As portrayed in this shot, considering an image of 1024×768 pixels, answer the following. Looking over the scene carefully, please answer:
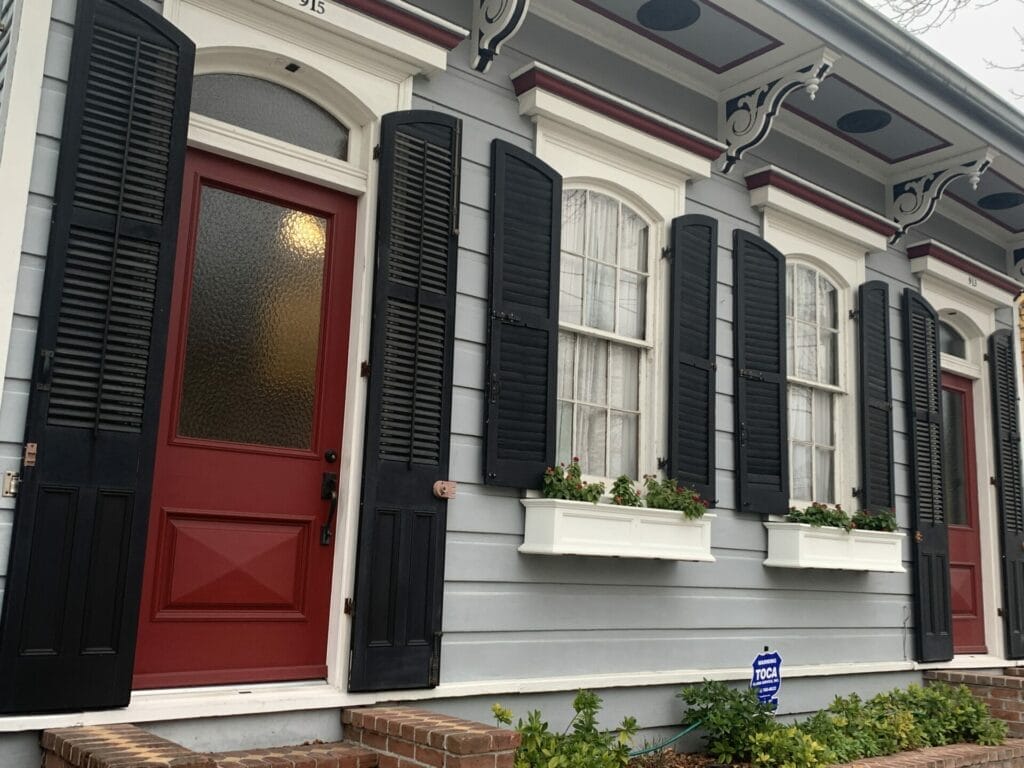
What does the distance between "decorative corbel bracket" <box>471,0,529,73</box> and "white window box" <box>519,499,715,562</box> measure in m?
2.21

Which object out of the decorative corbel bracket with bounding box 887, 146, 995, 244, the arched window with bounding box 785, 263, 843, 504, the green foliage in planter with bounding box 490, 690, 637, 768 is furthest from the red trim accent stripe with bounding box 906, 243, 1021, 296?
the green foliage in planter with bounding box 490, 690, 637, 768

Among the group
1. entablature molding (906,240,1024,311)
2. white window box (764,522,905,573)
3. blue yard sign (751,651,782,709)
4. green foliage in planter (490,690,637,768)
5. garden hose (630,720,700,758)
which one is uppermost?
entablature molding (906,240,1024,311)

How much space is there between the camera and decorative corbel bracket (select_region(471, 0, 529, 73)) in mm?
4645

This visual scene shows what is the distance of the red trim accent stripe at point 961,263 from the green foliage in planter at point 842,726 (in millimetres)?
3143

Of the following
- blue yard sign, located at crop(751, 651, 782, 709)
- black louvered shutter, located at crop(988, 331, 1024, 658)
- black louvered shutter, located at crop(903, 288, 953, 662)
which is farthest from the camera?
black louvered shutter, located at crop(988, 331, 1024, 658)

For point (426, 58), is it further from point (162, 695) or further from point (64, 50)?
point (162, 695)

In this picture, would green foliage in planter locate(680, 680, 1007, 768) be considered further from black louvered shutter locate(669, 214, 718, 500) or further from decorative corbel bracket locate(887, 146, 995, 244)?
decorative corbel bracket locate(887, 146, 995, 244)

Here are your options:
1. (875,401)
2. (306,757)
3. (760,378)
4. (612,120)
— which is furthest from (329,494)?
(875,401)

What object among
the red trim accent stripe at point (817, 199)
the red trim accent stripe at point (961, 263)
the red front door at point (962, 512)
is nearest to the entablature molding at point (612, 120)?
the red trim accent stripe at point (817, 199)

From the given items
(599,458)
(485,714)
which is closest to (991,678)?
(599,458)

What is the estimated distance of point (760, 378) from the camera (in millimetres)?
5992

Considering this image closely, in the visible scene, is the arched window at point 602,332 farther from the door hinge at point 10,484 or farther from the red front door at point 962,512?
the red front door at point 962,512

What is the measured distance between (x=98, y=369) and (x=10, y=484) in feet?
1.59

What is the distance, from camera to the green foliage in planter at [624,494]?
493cm
